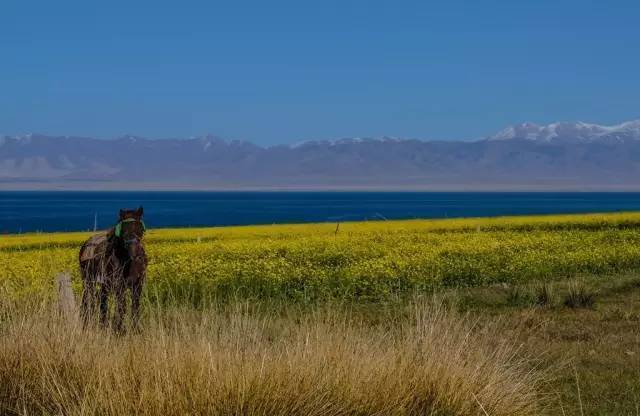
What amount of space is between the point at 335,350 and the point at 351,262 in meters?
17.2

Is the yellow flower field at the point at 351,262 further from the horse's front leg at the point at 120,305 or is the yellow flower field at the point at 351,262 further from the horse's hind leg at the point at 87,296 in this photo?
the horse's front leg at the point at 120,305

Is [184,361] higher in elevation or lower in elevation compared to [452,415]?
higher

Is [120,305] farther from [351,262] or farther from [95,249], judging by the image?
[351,262]

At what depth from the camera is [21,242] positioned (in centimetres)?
3300

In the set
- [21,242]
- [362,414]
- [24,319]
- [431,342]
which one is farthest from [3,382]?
[21,242]

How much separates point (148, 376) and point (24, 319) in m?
2.30

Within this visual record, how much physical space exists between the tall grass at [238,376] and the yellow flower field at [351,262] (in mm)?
7158

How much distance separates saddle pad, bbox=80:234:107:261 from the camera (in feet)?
35.7

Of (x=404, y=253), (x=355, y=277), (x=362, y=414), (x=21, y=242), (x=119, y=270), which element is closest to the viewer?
(x=362, y=414)

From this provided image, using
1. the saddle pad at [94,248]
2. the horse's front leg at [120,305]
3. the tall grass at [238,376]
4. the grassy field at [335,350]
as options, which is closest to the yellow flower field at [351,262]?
the grassy field at [335,350]

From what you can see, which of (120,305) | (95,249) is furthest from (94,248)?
(120,305)

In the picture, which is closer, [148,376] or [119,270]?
[148,376]

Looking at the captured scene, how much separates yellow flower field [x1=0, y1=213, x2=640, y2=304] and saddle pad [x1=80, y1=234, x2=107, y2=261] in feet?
13.0

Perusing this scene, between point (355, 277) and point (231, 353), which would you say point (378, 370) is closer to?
point (231, 353)
